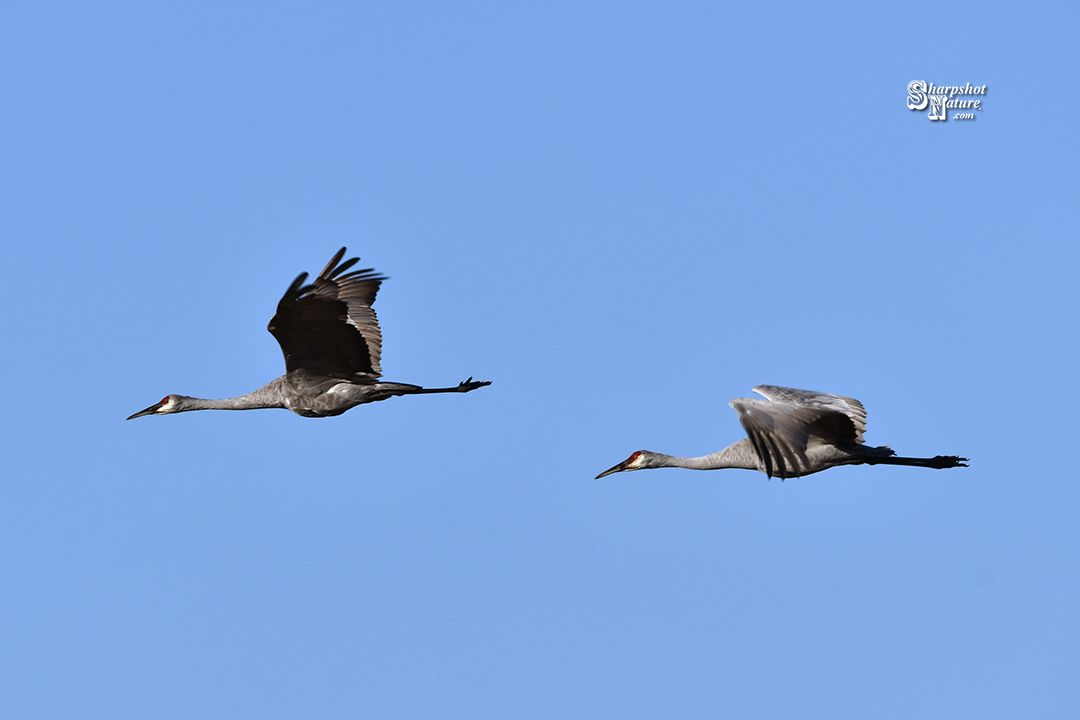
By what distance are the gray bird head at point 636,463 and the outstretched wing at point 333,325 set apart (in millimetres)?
3381

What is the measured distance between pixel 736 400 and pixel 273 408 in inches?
275

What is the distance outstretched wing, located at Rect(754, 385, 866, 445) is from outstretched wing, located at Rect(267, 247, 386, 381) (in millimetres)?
5080

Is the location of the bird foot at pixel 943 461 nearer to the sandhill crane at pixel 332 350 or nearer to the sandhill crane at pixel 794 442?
the sandhill crane at pixel 794 442

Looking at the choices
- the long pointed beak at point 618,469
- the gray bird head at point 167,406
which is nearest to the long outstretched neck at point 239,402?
the gray bird head at point 167,406

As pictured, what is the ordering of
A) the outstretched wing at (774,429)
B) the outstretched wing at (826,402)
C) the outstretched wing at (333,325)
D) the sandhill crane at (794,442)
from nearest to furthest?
the outstretched wing at (774,429) → the sandhill crane at (794,442) → the outstretched wing at (826,402) → the outstretched wing at (333,325)

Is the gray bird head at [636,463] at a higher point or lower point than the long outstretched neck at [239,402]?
lower

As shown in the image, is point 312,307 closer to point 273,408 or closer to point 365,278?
point 365,278

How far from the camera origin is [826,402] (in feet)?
55.3

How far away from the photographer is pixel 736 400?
15.7 m

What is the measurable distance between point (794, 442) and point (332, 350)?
6.22m

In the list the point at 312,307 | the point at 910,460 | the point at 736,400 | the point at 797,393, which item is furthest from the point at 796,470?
the point at 312,307

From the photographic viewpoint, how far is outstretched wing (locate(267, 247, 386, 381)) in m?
17.8

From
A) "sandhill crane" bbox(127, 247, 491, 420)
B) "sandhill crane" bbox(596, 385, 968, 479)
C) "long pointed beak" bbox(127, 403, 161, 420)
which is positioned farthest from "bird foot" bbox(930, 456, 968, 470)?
"long pointed beak" bbox(127, 403, 161, 420)

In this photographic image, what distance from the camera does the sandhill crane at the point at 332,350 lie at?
18.0m
